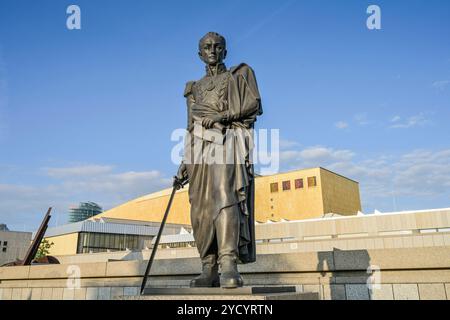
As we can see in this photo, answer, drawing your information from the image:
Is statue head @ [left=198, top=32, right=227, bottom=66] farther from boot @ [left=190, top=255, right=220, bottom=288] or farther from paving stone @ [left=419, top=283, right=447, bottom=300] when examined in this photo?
paving stone @ [left=419, top=283, right=447, bottom=300]

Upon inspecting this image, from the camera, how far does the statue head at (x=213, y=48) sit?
4883 millimetres

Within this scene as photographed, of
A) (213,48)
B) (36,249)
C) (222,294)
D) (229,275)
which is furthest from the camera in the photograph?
(36,249)

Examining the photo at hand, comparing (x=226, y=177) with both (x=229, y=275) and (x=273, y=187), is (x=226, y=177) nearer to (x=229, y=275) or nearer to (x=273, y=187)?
(x=229, y=275)

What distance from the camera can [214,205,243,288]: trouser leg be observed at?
3.68 m

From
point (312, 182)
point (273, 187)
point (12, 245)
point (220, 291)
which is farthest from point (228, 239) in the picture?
point (273, 187)

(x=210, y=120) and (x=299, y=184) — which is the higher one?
(x=299, y=184)

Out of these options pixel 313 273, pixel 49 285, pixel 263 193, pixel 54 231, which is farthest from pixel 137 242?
pixel 313 273

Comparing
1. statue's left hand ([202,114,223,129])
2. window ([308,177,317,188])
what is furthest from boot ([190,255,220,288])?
window ([308,177,317,188])

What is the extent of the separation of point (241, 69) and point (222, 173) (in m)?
1.55

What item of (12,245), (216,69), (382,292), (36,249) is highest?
(216,69)

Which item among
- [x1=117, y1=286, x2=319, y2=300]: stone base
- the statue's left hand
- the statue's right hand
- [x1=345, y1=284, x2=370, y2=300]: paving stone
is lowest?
[x1=345, y1=284, x2=370, y2=300]: paving stone

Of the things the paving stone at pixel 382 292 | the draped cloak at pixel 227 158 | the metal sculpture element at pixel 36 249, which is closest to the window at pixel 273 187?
the metal sculpture element at pixel 36 249

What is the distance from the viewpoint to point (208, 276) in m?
4.16

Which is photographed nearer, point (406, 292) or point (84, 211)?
point (406, 292)
